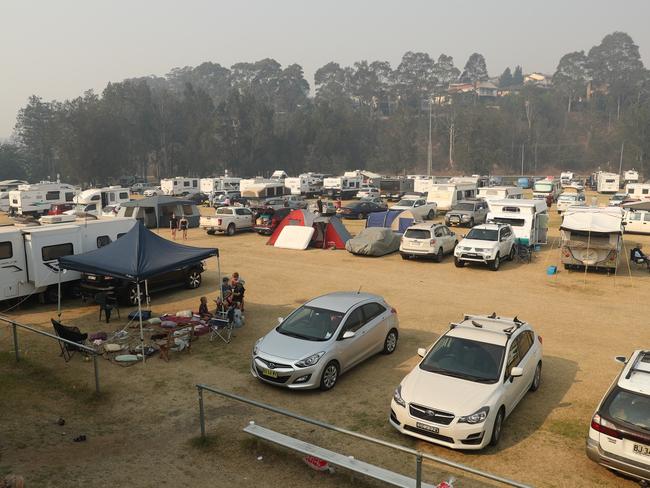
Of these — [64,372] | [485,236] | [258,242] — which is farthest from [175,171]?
[64,372]

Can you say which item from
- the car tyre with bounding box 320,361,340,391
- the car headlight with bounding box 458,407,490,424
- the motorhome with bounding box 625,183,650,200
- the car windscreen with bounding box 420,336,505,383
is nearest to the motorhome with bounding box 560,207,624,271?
the car windscreen with bounding box 420,336,505,383

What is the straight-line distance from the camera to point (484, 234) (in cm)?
2300

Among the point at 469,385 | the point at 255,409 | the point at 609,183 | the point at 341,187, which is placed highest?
the point at 341,187

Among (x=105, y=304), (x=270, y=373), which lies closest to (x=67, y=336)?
(x=105, y=304)

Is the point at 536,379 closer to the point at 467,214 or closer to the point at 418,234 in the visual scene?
the point at 418,234

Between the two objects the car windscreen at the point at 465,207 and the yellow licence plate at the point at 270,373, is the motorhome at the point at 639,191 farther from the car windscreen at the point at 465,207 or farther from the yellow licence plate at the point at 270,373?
the yellow licence plate at the point at 270,373

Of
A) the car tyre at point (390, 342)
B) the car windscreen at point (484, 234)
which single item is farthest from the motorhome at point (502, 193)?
the car tyre at point (390, 342)

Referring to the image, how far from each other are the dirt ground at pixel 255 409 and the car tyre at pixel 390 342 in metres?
0.36

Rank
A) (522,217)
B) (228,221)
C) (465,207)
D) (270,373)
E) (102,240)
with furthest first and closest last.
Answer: (465,207)
(228,221)
(522,217)
(102,240)
(270,373)

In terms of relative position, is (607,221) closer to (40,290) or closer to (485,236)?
(485,236)

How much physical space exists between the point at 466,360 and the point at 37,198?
43.0 metres

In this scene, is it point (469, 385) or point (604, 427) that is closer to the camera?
point (604, 427)

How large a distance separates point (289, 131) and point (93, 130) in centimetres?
3448

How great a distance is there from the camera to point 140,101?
96.7 meters
